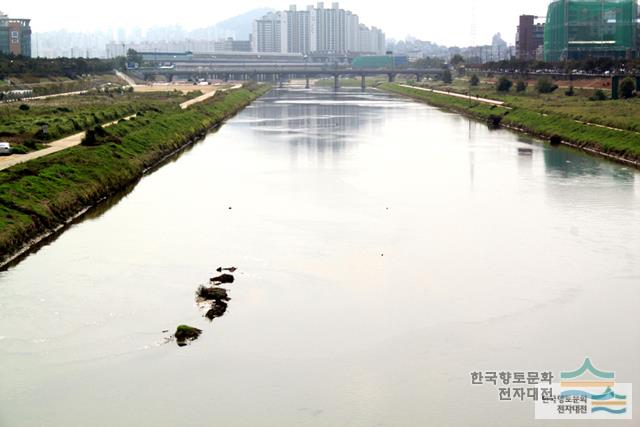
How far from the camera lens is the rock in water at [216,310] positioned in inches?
449

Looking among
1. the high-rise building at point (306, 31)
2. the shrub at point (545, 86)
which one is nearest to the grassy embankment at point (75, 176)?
the shrub at point (545, 86)

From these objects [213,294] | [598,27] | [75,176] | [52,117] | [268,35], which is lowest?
[213,294]

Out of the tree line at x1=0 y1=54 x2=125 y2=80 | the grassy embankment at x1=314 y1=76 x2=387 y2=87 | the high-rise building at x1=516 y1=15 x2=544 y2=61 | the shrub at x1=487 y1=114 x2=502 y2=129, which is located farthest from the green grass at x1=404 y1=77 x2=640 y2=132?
the grassy embankment at x1=314 y1=76 x2=387 y2=87

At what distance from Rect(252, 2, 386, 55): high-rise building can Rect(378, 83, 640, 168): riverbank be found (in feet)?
395

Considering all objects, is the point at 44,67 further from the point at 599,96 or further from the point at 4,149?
the point at 4,149

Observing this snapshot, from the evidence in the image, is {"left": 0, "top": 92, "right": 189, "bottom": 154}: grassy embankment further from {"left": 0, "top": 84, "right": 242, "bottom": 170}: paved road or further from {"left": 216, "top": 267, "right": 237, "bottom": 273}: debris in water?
{"left": 216, "top": 267, "right": 237, "bottom": 273}: debris in water

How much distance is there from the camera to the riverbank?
2572 centimetres

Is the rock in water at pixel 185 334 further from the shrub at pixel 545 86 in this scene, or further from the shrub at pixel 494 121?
the shrub at pixel 545 86

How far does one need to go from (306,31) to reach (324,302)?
158 meters

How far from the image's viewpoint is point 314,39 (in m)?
168

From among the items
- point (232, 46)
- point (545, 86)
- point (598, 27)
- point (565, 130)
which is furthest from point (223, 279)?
point (232, 46)

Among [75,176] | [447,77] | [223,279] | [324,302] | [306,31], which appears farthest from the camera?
[306,31]

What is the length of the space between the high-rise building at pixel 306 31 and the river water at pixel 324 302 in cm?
14647

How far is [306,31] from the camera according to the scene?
167 m
